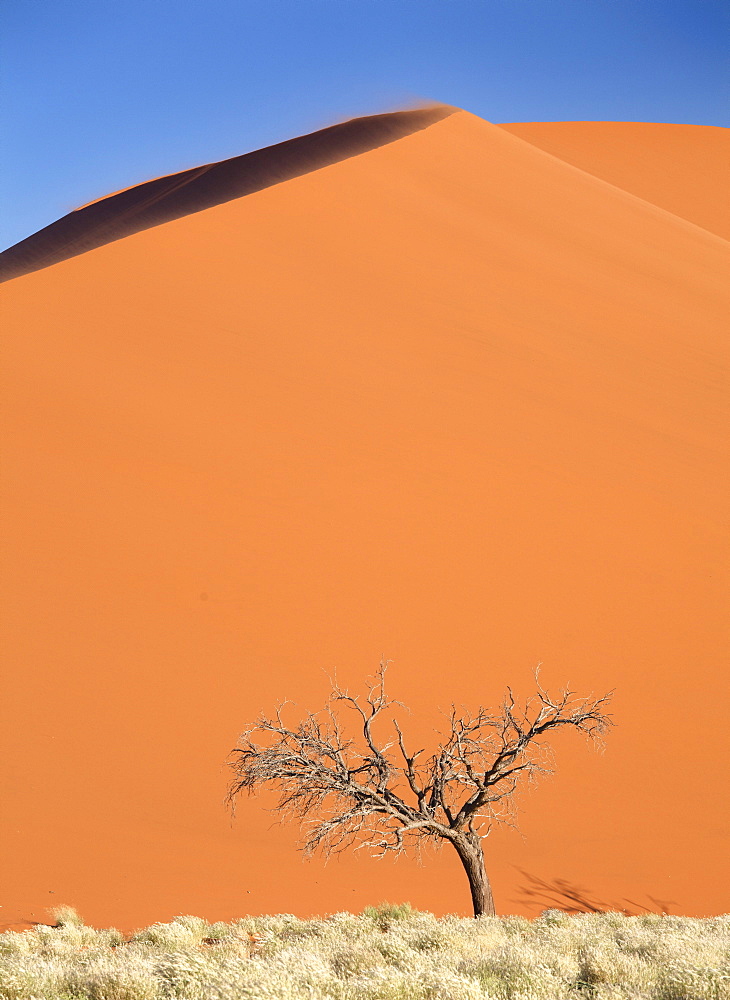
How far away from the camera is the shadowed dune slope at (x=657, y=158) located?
41438mm

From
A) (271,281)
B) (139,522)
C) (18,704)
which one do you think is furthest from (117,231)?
(18,704)

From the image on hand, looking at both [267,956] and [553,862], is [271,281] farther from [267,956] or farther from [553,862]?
[267,956]

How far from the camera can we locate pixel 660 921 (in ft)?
23.3

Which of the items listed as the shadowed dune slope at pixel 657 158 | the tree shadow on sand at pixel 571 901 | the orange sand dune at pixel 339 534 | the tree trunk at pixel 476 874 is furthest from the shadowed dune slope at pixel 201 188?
the tree shadow on sand at pixel 571 901

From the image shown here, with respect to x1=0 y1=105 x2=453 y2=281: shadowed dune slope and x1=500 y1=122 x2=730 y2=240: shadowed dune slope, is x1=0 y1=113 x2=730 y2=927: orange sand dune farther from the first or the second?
x1=500 y1=122 x2=730 y2=240: shadowed dune slope

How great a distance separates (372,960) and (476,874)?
2.53m

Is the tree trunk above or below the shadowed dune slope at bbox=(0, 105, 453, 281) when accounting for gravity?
below

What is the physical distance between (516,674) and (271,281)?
11185 mm

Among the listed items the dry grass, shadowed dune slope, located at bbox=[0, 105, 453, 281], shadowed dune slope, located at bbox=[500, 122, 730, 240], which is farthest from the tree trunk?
shadowed dune slope, located at bbox=[500, 122, 730, 240]

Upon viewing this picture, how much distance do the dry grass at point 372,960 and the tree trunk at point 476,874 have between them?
0.28 meters

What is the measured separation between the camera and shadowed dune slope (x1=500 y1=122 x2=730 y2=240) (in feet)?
136

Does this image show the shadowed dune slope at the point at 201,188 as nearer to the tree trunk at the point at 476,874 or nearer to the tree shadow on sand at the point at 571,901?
the tree trunk at the point at 476,874

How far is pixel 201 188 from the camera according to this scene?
85.6 ft

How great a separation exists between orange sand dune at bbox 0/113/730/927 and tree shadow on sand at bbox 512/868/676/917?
4.9 inches
